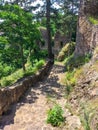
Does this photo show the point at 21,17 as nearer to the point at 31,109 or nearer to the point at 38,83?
the point at 38,83

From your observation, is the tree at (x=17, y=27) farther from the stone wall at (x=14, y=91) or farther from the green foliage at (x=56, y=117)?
the green foliage at (x=56, y=117)

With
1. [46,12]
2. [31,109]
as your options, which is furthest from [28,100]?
[46,12]

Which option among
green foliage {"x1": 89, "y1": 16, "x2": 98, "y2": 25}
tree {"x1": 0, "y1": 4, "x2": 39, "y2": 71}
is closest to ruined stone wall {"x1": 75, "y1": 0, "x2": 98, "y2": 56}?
green foliage {"x1": 89, "y1": 16, "x2": 98, "y2": 25}

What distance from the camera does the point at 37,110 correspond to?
1338 cm

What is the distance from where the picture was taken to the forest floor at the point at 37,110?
10723 millimetres

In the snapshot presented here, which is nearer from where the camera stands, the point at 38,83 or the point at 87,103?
the point at 87,103

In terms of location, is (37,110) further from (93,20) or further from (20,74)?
(93,20)

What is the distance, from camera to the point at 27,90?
16969mm

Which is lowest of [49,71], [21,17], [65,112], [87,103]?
[49,71]

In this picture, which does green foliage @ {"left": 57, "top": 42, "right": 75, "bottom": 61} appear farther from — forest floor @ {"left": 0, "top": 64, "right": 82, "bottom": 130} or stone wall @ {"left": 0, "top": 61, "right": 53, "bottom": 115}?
forest floor @ {"left": 0, "top": 64, "right": 82, "bottom": 130}

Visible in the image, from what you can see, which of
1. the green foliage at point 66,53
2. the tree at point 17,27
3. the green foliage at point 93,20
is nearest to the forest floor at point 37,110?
the tree at point 17,27

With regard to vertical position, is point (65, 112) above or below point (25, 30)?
below

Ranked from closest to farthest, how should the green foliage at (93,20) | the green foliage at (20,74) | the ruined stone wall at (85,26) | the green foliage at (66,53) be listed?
the green foliage at (20,74), the green foliage at (93,20), the ruined stone wall at (85,26), the green foliage at (66,53)

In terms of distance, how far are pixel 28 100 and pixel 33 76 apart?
12.5 feet
